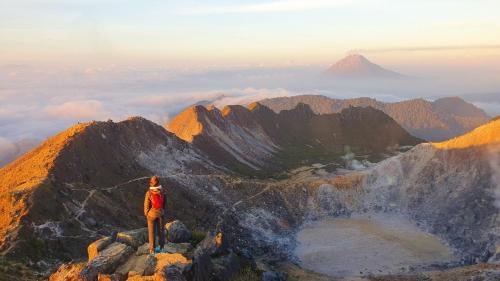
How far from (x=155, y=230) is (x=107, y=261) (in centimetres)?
A: 312

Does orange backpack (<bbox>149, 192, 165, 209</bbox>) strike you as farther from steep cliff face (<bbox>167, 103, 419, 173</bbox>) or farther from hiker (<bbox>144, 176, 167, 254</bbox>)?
steep cliff face (<bbox>167, 103, 419, 173</bbox>)

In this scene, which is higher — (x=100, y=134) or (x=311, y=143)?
(x=100, y=134)

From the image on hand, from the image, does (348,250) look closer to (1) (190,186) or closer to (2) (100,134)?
(1) (190,186)

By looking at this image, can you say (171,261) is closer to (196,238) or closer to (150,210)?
(150,210)

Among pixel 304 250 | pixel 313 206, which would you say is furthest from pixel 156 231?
pixel 313 206

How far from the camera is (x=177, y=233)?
1211 inches

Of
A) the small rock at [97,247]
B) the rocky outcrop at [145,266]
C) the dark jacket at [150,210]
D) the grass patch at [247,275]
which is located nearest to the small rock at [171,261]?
the rocky outcrop at [145,266]

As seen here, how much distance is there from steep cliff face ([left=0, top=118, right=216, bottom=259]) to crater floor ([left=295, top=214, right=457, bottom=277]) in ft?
71.8

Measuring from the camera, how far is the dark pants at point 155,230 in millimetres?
25656

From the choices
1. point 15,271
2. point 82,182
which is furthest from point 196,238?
point 82,182

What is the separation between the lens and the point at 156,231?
2647 cm

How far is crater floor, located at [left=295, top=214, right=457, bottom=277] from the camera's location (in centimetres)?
5522

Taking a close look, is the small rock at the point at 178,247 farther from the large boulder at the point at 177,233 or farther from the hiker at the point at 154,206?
the hiker at the point at 154,206

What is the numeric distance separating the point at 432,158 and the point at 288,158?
4860 cm
